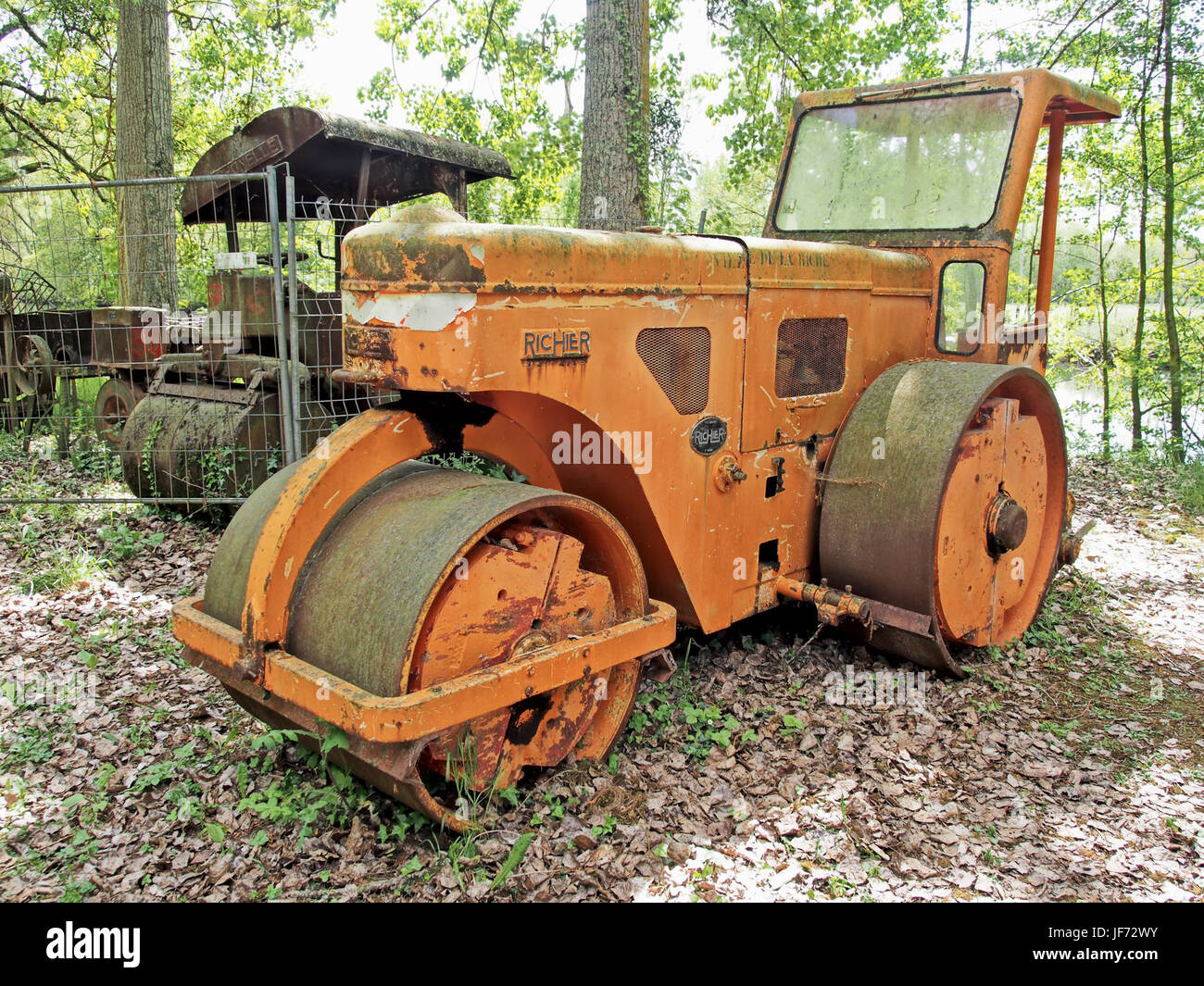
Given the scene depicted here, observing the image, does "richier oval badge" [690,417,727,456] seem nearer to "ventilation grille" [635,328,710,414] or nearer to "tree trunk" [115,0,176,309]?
"ventilation grille" [635,328,710,414]

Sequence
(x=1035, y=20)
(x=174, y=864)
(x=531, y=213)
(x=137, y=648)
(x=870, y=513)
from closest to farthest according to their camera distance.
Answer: (x=174, y=864), (x=870, y=513), (x=137, y=648), (x=1035, y=20), (x=531, y=213)

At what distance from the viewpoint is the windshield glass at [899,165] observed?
4.33m

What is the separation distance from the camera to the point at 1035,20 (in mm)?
10391

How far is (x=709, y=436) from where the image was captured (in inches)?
136

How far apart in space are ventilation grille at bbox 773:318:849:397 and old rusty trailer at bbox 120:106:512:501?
2.65 metres

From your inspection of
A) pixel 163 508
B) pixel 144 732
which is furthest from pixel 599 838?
pixel 163 508

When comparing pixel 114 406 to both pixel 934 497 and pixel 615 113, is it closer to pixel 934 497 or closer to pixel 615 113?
pixel 615 113

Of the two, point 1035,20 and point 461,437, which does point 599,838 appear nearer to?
point 461,437

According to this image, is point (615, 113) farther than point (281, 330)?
Yes

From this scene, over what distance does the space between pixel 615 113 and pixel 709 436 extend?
425cm

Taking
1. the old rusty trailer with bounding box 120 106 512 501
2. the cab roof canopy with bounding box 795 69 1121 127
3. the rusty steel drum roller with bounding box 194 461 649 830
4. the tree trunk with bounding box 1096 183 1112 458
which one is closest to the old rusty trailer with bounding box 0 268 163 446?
the old rusty trailer with bounding box 120 106 512 501

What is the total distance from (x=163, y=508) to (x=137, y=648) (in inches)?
85.7

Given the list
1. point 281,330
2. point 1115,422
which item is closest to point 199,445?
point 281,330

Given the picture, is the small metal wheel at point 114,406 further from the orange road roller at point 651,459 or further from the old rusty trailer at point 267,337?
the orange road roller at point 651,459
